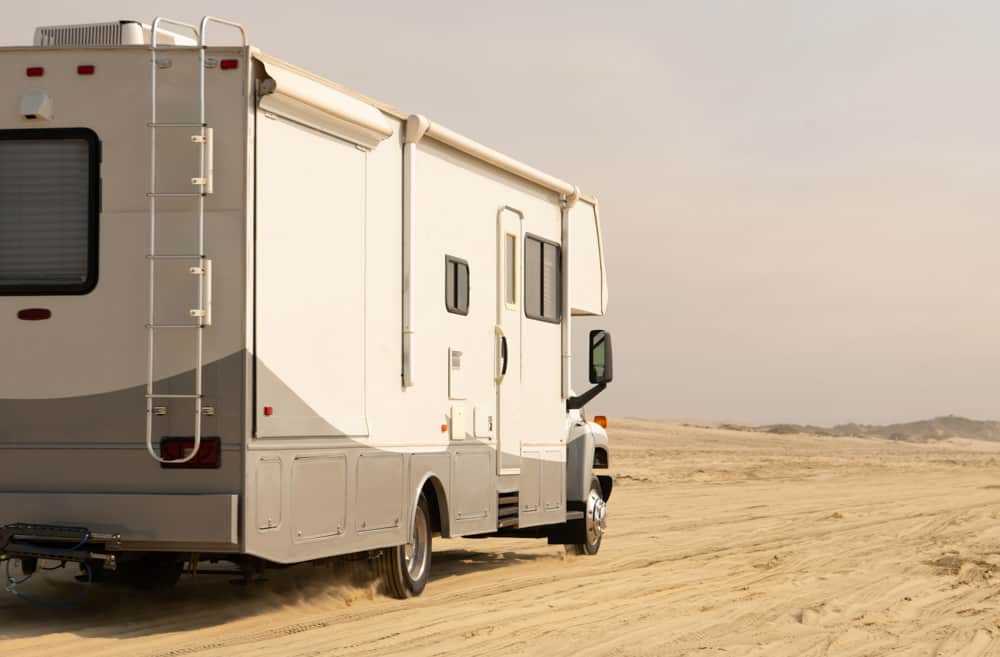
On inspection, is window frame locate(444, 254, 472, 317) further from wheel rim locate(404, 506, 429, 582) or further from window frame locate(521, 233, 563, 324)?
wheel rim locate(404, 506, 429, 582)

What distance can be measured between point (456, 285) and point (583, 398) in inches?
133

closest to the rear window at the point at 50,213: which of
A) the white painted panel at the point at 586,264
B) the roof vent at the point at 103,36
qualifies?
the roof vent at the point at 103,36

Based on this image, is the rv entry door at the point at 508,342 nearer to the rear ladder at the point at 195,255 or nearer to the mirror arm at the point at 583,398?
the mirror arm at the point at 583,398

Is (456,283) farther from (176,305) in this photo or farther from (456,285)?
(176,305)

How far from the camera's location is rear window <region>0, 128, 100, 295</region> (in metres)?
9.61

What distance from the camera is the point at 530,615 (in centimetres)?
1077

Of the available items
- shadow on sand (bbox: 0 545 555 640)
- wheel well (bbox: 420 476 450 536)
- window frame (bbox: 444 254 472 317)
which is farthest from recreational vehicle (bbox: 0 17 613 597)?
window frame (bbox: 444 254 472 317)

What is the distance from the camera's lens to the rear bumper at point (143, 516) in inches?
364

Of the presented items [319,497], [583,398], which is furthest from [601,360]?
[319,497]

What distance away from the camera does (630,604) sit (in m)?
11.5

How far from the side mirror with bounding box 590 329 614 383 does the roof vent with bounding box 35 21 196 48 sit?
6.57 m

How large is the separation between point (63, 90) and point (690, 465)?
29566mm

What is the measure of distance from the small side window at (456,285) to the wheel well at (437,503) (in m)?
1.37

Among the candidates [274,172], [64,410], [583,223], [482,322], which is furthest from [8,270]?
[583,223]
